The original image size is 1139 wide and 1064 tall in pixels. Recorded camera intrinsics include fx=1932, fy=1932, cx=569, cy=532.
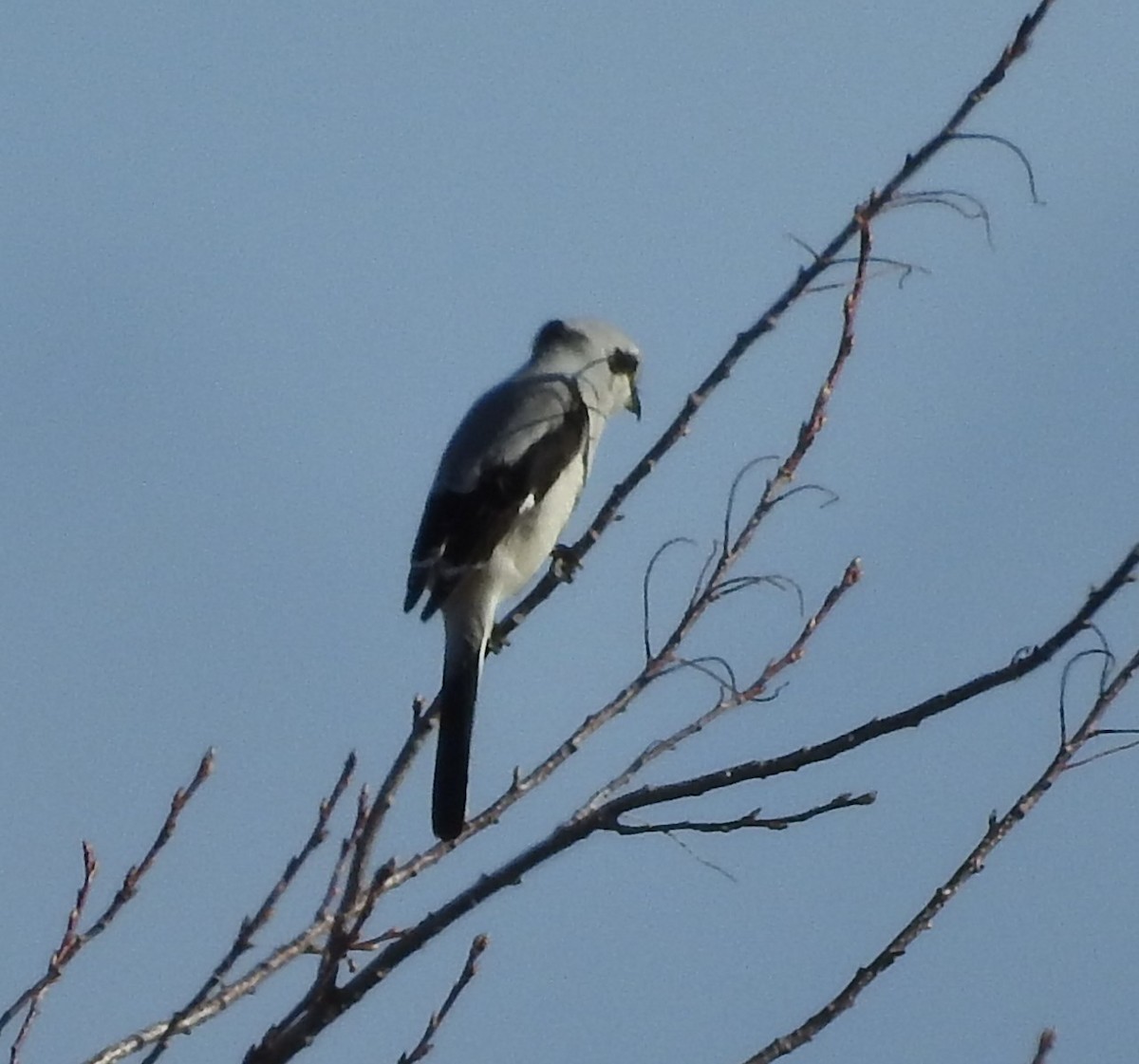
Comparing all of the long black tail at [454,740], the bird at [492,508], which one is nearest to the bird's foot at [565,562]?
the bird at [492,508]

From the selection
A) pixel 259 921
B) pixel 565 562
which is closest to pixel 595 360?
pixel 565 562

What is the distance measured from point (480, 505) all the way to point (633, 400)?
2.94 ft

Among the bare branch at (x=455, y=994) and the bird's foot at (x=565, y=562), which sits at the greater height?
the bird's foot at (x=565, y=562)

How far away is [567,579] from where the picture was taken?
15.5 ft

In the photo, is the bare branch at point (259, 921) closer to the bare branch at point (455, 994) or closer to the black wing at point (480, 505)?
the bare branch at point (455, 994)

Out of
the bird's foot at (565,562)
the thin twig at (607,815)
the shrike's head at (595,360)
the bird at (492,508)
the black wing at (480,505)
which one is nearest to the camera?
the thin twig at (607,815)

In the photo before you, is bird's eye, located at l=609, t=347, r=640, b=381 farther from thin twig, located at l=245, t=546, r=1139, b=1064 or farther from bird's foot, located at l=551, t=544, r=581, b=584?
thin twig, located at l=245, t=546, r=1139, b=1064

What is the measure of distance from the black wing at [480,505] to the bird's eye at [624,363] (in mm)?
483

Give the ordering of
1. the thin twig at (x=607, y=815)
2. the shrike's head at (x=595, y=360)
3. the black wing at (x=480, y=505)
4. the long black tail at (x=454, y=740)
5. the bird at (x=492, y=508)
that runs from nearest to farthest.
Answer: the thin twig at (x=607, y=815) < the long black tail at (x=454, y=740) < the bird at (x=492, y=508) < the black wing at (x=480, y=505) < the shrike's head at (x=595, y=360)

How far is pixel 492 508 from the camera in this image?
4.64 m

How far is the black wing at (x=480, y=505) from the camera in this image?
178 inches

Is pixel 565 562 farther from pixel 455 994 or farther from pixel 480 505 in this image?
pixel 455 994

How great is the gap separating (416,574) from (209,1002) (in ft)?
7.49

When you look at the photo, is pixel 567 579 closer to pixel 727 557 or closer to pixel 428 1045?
pixel 727 557
